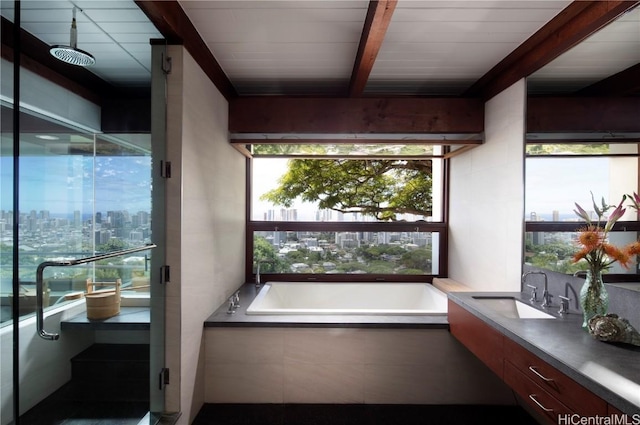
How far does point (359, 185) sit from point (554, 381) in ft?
7.69

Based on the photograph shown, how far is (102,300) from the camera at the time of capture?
142 centimetres

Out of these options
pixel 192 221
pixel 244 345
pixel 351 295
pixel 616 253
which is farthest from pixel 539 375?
pixel 351 295

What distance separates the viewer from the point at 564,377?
115 centimetres

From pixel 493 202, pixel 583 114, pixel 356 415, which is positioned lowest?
pixel 356 415

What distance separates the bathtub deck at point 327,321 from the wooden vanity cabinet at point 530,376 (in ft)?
1.05

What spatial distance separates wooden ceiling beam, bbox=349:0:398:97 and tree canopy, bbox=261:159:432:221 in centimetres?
101

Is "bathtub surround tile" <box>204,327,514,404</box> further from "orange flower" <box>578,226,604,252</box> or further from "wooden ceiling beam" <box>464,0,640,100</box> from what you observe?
"wooden ceiling beam" <box>464,0,640,100</box>

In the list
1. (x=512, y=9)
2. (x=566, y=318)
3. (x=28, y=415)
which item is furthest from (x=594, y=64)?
(x=28, y=415)

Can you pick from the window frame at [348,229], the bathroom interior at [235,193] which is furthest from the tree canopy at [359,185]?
the bathroom interior at [235,193]

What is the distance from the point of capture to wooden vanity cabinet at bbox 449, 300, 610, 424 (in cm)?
108

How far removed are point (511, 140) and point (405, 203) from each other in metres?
1.24

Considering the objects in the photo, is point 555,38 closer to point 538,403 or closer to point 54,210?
point 538,403

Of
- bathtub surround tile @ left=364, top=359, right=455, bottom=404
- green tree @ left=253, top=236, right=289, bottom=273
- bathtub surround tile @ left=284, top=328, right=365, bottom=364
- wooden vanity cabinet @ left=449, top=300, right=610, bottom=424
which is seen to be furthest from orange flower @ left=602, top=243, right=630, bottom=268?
green tree @ left=253, top=236, right=289, bottom=273

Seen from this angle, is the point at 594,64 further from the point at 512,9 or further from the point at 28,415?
the point at 28,415
